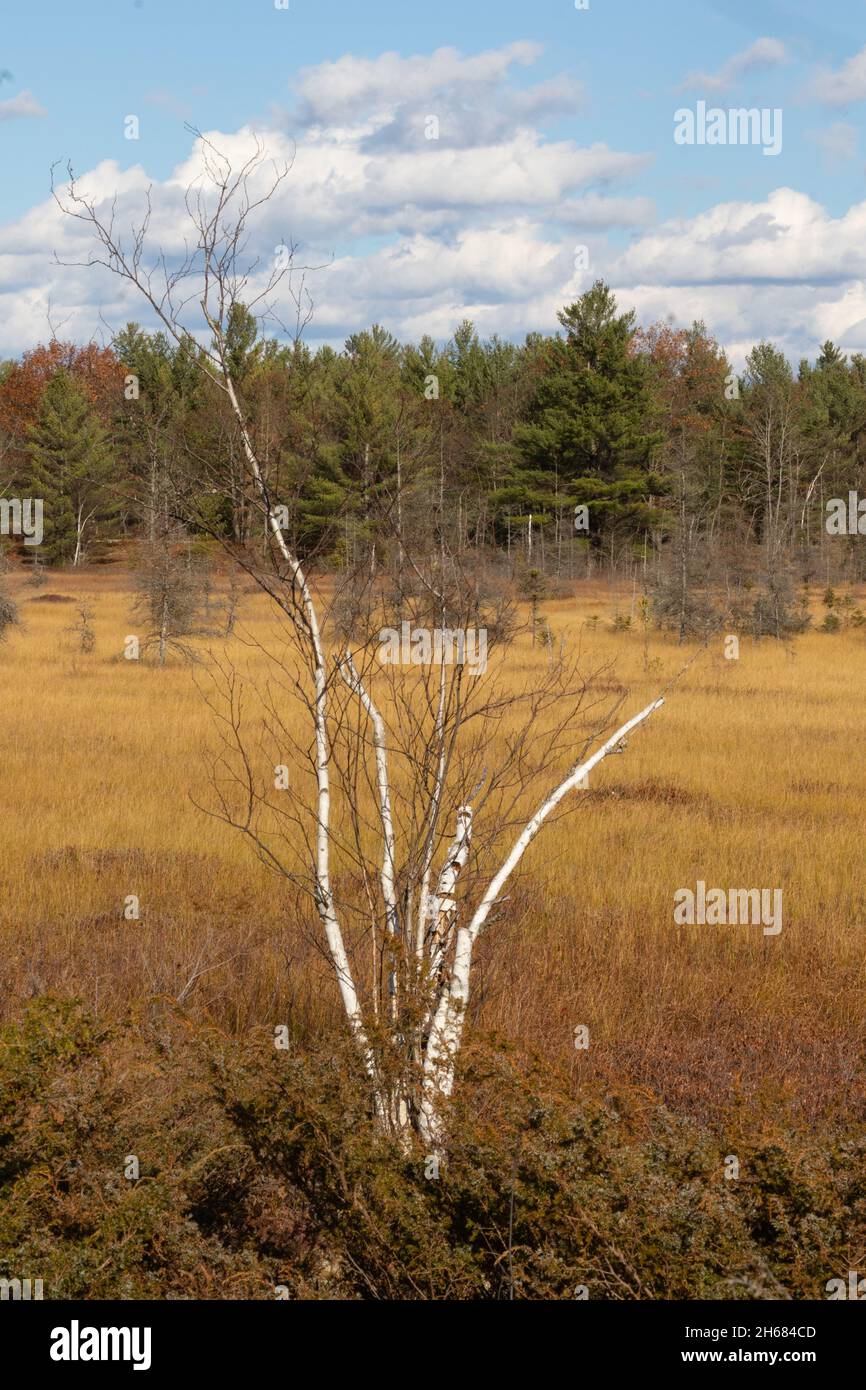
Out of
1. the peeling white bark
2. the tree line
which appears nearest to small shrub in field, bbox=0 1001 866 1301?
the peeling white bark

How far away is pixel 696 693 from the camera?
20.7m

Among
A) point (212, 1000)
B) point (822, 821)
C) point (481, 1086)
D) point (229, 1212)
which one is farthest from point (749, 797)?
point (229, 1212)

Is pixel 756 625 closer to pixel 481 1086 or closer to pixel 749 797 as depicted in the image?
pixel 749 797

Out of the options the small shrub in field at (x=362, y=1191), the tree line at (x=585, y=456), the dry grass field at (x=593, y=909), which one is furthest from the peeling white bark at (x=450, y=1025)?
the tree line at (x=585, y=456)

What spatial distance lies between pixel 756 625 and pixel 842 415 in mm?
31162

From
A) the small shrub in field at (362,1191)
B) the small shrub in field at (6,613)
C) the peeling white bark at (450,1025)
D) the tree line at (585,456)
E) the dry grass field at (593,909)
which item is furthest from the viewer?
the tree line at (585,456)

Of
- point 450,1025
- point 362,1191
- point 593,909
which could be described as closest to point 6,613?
point 593,909

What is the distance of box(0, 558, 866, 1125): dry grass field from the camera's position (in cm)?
660

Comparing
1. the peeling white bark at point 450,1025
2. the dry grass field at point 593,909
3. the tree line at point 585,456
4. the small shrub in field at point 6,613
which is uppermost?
the tree line at point 585,456

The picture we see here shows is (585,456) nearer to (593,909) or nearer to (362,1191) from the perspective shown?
(593,909)

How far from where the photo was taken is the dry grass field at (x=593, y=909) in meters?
6.60

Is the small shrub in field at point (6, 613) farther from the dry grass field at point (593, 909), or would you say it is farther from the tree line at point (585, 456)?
the dry grass field at point (593, 909)
